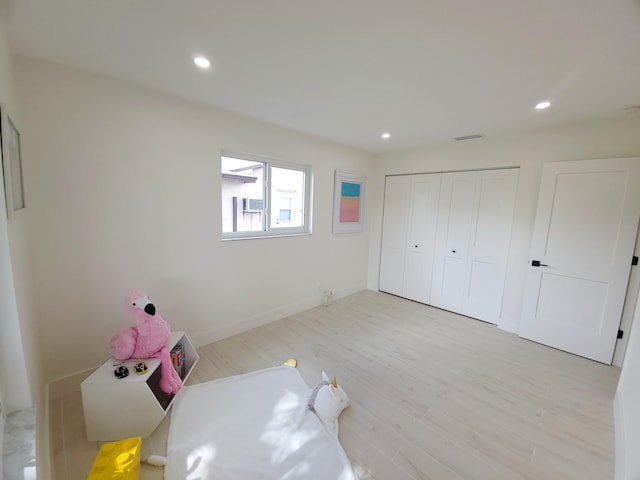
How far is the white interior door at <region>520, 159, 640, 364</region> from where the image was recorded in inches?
95.7

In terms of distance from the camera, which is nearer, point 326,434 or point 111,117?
point 326,434

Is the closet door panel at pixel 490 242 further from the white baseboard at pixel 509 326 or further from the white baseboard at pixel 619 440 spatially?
the white baseboard at pixel 619 440

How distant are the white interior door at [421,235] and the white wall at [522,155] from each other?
0.78 ft

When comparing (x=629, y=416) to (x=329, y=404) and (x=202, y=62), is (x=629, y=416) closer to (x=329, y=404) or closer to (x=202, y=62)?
(x=329, y=404)

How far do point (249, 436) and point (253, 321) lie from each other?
4.79 feet

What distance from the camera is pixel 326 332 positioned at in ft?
9.77

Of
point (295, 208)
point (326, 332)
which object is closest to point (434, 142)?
point (295, 208)

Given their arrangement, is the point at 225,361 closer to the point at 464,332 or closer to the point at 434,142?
the point at 464,332

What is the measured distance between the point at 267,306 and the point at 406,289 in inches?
87.7

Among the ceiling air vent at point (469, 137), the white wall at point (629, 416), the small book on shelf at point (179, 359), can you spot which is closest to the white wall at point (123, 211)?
the small book on shelf at point (179, 359)

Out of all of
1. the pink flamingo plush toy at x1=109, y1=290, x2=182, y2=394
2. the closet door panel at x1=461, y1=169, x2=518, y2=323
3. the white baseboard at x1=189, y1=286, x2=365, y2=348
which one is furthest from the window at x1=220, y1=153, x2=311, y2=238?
the closet door panel at x1=461, y1=169, x2=518, y2=323

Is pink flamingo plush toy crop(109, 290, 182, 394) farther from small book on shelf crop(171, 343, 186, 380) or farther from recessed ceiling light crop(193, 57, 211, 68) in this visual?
recessed ceiling light crop(193, 57, 211, 68)

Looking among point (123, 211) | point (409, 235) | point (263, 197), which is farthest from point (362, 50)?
point (409, 235)

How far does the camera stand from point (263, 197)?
3.04 metres
